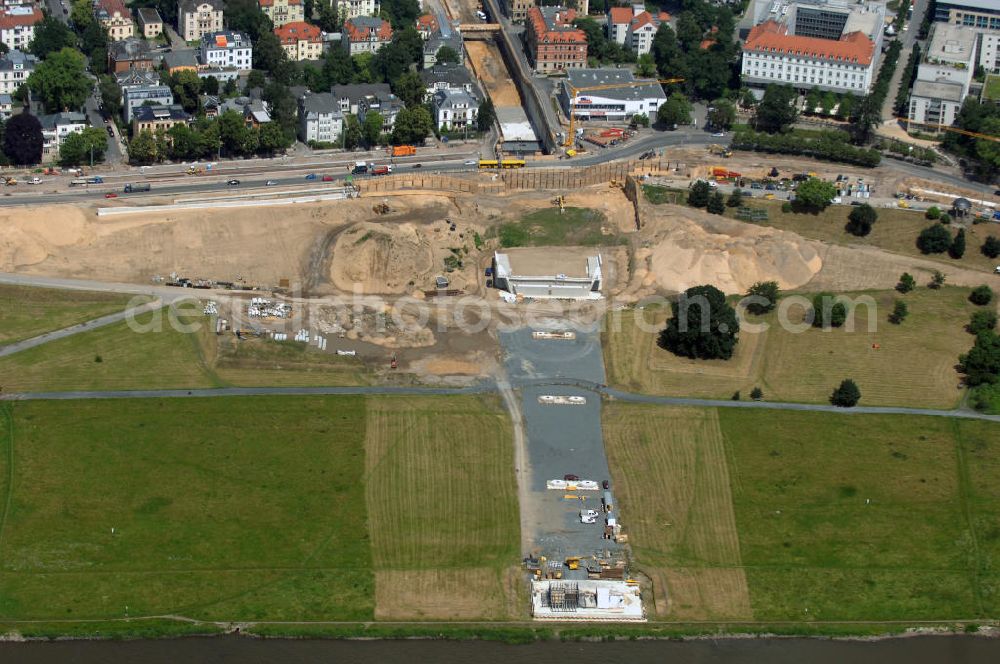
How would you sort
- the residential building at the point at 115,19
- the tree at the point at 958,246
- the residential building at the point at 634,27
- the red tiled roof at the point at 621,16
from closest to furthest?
the tree at the point at 958,246, the residential building at the point at 115,19, the residential building at the point at 634,27, the red tiled roof at the point at 621,16

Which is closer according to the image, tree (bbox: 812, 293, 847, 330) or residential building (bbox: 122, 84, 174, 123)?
tree (bbox: 812, 293, 847, 330)

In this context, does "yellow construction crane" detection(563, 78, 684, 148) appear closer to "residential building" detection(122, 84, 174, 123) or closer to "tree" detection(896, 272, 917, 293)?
"tree" detection(896, 272, 917, 293)

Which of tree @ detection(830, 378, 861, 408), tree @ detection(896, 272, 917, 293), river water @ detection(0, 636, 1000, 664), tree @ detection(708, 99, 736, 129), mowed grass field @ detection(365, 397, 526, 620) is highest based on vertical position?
tree @ detection(708, 99, 736, 129)

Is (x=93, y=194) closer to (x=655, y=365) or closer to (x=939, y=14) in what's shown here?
(x=655, y=365)

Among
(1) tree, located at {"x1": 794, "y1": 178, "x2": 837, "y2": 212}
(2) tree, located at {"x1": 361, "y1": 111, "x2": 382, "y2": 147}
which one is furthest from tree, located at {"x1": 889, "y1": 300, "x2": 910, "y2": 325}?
(2) tree, located at {"x1": 361, "y1": 111, "x2": 382, "y2": 147}

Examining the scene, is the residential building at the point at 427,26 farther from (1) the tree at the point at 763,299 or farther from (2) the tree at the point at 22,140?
(1) the tree at the point at 763,299

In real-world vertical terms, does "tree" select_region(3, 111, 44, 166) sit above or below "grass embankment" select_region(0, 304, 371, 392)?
above

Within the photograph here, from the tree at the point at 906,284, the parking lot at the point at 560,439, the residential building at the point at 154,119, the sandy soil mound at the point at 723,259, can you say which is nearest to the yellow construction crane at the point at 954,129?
the sandy soil mound at the point at 723,259

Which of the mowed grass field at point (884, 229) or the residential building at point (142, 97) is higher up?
the residential building at point (142, 97)
